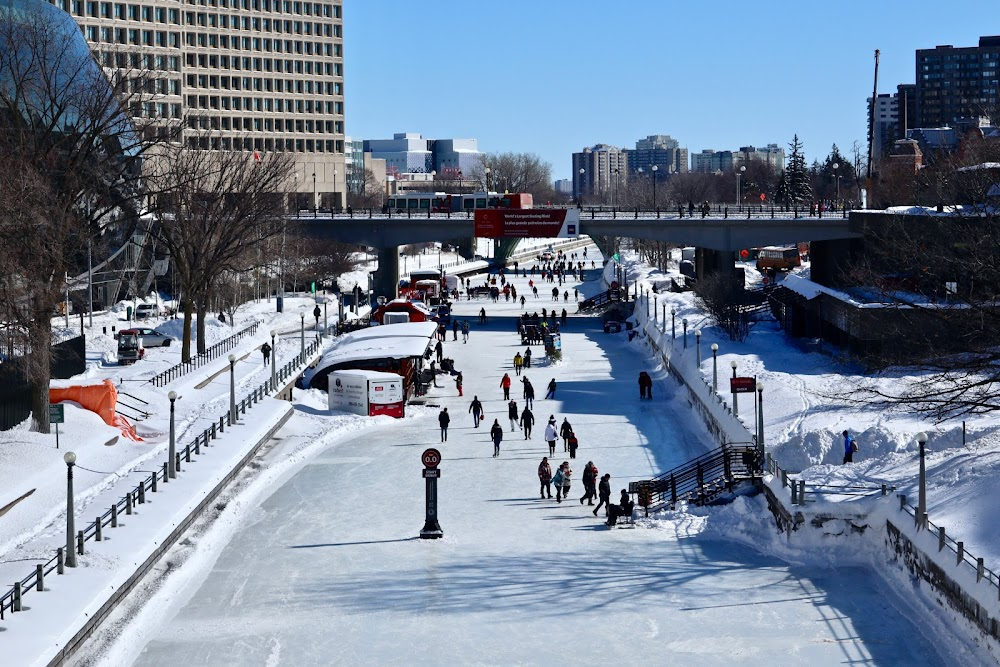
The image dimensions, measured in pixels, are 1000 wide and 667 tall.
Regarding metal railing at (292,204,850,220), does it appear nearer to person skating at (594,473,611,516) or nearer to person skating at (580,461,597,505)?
person skating at (580,461,597,505)

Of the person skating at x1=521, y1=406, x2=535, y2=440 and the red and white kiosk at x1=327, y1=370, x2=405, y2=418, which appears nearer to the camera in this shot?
the person skating at x1=521, y1=406, x2=535, y2=440

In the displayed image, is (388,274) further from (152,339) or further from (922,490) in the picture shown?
(922,490)

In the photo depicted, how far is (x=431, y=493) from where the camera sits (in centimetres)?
2584

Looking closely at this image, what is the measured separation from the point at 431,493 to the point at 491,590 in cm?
366

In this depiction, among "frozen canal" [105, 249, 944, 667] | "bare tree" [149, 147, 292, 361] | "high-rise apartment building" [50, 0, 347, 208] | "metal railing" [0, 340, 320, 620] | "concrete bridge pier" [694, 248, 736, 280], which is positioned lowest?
"frozen canal" [105, 249, 944, 667]

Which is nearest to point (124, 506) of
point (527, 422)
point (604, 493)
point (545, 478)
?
point (545, 478)

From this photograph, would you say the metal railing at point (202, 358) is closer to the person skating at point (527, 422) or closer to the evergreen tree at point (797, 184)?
the person skating at point (527, 422)

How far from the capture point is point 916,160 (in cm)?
11325

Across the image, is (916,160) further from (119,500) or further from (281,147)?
(119,500)

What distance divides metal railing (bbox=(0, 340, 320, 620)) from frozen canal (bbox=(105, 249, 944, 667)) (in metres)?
1.81

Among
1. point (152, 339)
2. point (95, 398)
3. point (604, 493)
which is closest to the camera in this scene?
point (604, 493)

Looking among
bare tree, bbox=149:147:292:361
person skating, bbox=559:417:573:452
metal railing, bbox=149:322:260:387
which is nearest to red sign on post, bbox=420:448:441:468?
person skating, bbox=559:417:573:452

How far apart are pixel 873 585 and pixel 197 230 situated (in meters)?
35.2

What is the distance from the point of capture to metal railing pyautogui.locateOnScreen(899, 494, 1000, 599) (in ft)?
63.1
